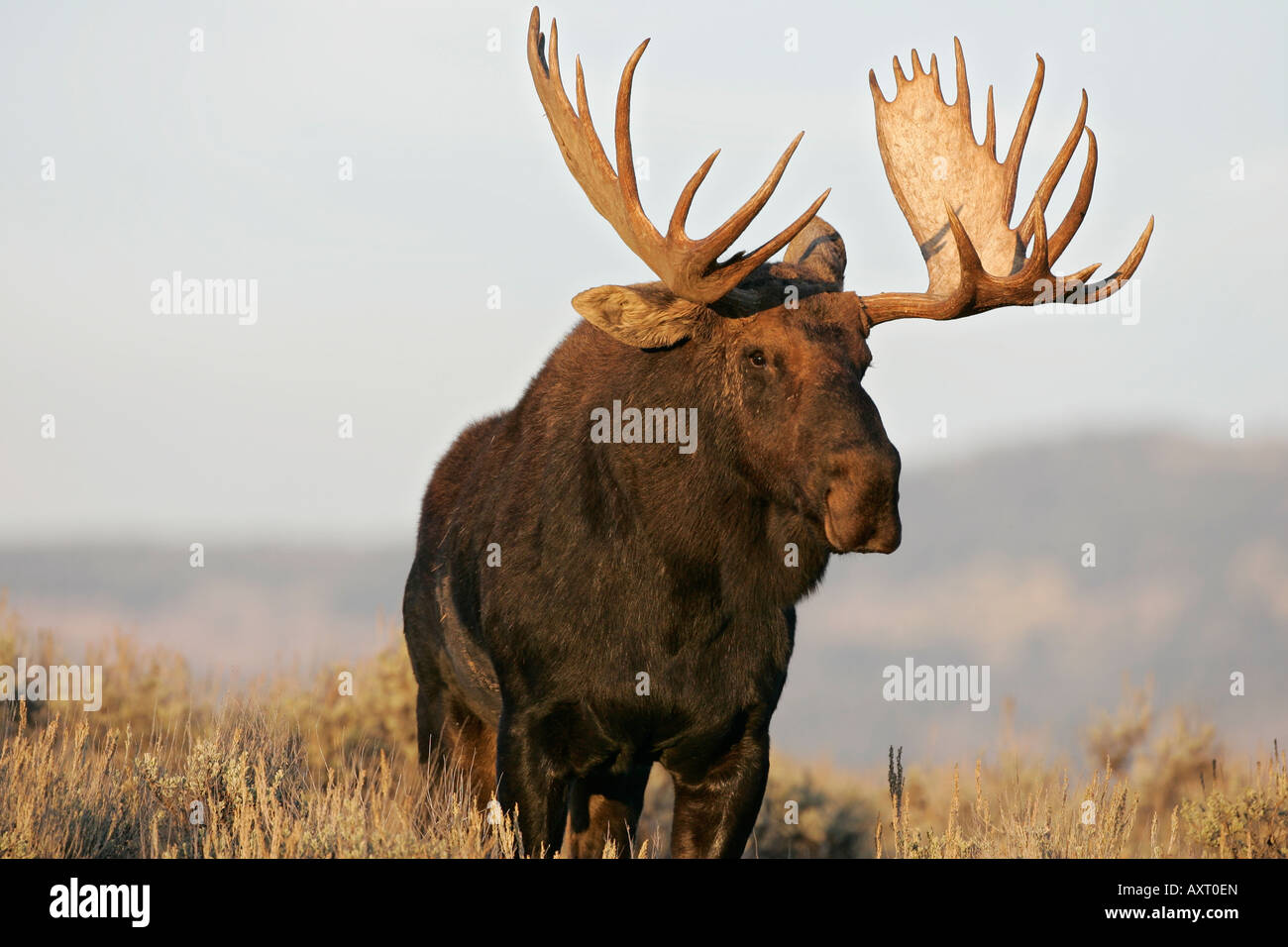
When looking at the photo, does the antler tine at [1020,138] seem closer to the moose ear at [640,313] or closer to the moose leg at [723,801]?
the moose ear at [640,313]

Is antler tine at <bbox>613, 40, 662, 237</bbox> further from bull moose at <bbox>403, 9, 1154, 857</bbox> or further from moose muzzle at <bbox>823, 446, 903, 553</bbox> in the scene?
moose muzzle at <bbox>823, 446, 903, 553</bbox>

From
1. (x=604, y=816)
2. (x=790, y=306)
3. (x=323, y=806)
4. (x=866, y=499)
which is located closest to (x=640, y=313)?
(x=790, y=306)

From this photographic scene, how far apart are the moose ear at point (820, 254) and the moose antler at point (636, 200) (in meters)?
0.81

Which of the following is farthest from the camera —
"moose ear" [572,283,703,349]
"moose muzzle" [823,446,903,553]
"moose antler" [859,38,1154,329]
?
"moose antler" [859,38,1154,329]

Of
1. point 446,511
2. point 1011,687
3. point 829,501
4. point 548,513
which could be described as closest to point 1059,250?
point 829,501

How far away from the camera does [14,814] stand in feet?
19.3

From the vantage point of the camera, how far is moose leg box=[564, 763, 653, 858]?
23.6 ft

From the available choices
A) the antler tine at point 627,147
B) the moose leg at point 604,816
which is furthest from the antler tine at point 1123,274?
the moose leg at point 604,816

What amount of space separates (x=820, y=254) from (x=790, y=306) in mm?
861

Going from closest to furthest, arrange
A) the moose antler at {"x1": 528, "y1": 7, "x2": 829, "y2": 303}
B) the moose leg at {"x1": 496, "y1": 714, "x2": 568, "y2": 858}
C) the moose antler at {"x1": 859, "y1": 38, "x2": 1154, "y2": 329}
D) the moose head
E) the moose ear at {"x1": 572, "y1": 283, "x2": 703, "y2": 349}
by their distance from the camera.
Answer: the moose head < the moose antler at {"x1": 528, "y1": 7, "x2": 829, "y2": 303} < the moose ear at {"x1": 572, "y1": 283, "x2": 703, "y2": 349} < the moose leg at {"x1": 496, "y1": 714, "x2": 568, "y2": 858} < the moose antler at {"x1": 859, "y1": 38, "x2": 1154, "y2": 329}

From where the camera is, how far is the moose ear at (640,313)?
19.2ft

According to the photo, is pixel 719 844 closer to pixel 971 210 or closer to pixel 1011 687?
pixel 971 210

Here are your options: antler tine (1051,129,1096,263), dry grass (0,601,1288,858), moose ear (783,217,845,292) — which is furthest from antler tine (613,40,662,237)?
dry grass (0,601,1288,858)
